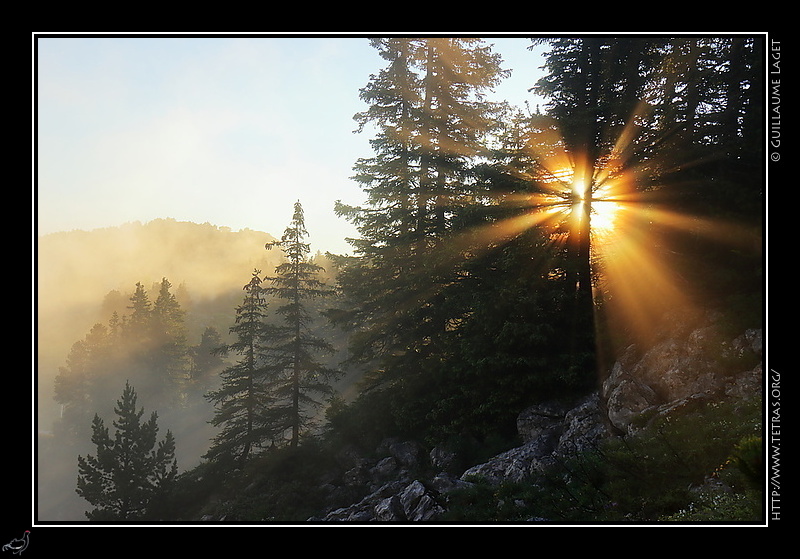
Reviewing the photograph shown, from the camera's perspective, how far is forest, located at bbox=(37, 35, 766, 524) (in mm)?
11625

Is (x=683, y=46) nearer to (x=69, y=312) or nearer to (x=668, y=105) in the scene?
(x=668, y=105)

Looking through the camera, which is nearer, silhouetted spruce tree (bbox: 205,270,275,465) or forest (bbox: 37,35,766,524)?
forest (bbox: 37,35,766,524)

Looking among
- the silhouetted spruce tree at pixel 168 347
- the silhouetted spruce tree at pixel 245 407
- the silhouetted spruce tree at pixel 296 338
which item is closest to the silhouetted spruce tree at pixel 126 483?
the silhouetted spruce tree at pixel 245 407
